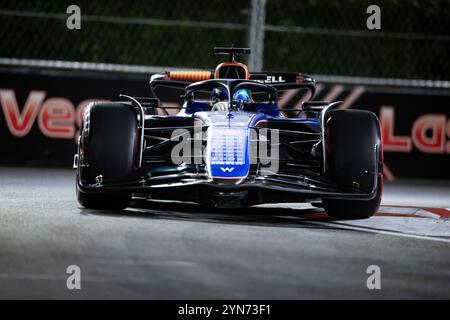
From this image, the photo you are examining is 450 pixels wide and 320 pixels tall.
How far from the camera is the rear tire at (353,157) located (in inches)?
327

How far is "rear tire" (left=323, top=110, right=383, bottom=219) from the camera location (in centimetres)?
830

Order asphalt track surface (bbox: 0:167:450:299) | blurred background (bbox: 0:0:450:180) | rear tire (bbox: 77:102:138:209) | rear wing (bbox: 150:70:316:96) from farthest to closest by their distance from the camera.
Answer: blurred background (bbox: 0:0:450:180), rear wing (bbox: 150:70:316:96), rear tire (bbox: 77:102:138:209), asphalt track surface (bbox: 0:167:450:299)

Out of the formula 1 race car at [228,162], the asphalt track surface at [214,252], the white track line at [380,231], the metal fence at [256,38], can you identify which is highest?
the metal fence at [256,38]

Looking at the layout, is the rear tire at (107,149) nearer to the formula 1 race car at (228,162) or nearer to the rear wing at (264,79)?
the formula 1 race car at (228,162)

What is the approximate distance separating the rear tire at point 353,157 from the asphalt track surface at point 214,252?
160mm

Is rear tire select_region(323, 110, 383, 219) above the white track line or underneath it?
above

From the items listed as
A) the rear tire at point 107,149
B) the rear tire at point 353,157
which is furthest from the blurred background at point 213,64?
the rear tire at point 107,149

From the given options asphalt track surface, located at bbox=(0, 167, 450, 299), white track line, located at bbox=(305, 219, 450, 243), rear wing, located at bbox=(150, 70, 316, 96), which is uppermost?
rear wing, located at bbox=(150, 70, 316, 96)

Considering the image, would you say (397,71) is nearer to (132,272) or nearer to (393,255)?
(393,255)

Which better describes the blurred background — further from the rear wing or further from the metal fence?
the rear wing

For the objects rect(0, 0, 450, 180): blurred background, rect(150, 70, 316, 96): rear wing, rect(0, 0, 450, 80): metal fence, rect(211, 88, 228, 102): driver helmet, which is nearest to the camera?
rect(211, 88, 228, 102): driver helmet

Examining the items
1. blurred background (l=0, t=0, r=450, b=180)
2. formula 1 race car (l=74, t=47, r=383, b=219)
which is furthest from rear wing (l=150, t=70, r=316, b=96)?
blurred background (l=0, t=0, r=450, b=180)

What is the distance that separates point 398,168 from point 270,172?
689 centimetres

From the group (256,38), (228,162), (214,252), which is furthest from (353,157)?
(256,38)
